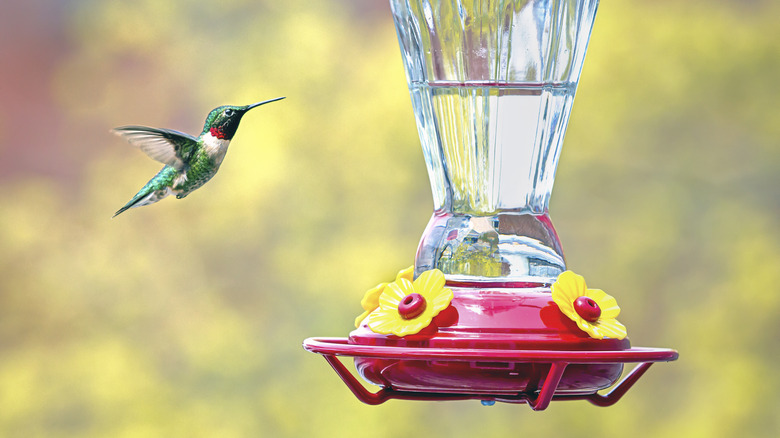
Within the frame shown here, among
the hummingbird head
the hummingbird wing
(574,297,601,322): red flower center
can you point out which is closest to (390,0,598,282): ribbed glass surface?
(574,297,601,322): red flower center

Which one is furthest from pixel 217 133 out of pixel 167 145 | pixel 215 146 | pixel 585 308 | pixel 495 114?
pixel 585 308

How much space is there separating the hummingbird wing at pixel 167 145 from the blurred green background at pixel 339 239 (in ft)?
10.0

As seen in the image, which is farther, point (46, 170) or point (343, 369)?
point (46, 170)

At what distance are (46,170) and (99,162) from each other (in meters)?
0.33

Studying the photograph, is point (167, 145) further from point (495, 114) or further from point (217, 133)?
point (495, 114)

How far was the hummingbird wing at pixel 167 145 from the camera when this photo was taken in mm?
1913

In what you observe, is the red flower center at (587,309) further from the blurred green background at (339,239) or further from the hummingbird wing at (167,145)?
the blurred green background at (339,239)

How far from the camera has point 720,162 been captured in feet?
17.3

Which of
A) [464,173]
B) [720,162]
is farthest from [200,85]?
[464,173]

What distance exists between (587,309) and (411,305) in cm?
25

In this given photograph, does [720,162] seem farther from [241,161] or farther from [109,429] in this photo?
[109,429]

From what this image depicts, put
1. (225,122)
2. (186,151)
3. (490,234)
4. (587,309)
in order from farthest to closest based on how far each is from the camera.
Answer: (186,151) → (225,122) → (490,234) → (587,309)

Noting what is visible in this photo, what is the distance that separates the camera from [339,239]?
17.1ft

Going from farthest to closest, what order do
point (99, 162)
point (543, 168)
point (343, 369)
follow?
1. point (99, 162)
2. point (543, 168)
3. point (343, 369)
